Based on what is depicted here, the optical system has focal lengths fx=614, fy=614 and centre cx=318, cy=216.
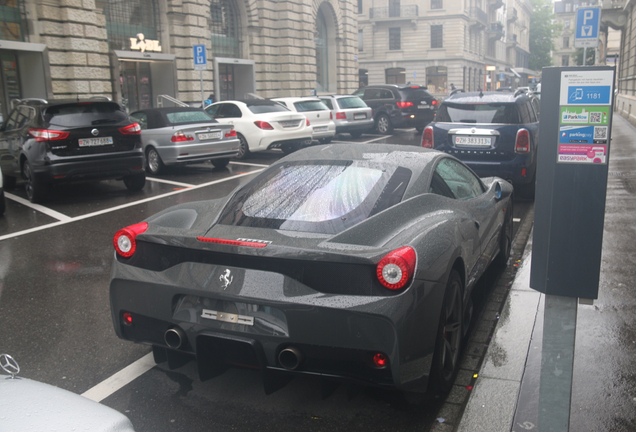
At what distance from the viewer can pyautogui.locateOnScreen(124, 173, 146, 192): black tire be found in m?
10.9

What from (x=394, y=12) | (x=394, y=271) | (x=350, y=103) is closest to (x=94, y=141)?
(x=394, y=271)

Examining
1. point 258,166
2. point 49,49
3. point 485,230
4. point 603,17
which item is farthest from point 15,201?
point 603,17

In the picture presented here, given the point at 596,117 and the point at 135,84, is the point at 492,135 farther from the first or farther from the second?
the point at 135,84

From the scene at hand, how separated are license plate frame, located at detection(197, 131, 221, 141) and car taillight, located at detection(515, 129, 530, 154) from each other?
22.1 feet

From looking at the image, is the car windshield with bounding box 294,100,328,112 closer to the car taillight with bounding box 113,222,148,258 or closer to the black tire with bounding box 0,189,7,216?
the black tire with bounding box 0,189,7,216

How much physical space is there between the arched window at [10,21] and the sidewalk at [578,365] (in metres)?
19.0

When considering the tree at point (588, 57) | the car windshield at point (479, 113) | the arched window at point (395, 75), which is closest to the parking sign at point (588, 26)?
the tree at point (588, 57)

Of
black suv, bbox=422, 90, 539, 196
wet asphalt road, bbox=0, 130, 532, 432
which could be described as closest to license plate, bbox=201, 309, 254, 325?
wet asphalt road, bbox=0, 130, 532, 432

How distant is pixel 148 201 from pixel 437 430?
25.7ft

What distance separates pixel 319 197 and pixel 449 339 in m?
1.11

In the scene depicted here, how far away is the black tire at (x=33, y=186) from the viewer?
31.6 ft

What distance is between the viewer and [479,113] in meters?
9.27

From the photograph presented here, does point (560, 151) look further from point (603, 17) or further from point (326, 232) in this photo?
point (603, 17)

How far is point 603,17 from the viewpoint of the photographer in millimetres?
34031
